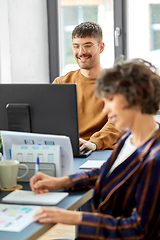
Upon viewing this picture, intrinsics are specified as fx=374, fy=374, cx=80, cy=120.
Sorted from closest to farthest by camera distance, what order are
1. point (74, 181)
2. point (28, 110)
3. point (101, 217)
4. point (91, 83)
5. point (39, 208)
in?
point (101, 217) < point (39, 208) < point (74, 181) < point (28, 110) < point (91, 83)

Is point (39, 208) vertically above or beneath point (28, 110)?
beneath

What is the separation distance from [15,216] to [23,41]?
2.64m

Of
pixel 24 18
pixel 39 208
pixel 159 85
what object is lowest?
pixel 39 208

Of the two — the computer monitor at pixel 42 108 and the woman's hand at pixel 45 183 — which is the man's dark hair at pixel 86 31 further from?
the woman's hand at pixel 45 183

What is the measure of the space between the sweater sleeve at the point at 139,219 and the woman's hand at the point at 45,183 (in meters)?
0.28

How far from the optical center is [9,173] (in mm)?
1357

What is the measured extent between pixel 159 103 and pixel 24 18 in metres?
2.66

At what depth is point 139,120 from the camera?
109 cm

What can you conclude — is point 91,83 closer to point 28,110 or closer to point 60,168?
point 28,110

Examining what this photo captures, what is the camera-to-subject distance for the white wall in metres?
3.32

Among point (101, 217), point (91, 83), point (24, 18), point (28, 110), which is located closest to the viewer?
point (101, 217)

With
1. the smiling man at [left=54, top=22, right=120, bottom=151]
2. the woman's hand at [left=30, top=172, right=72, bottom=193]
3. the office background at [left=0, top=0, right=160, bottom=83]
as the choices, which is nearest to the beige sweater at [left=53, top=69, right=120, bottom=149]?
the smiling man at [left=54, top=22, right=120, bottom=151]

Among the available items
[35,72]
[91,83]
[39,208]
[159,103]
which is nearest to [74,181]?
[39,208]

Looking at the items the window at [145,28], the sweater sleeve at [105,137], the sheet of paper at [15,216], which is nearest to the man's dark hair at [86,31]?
the sweater sleeve at [105,137]
